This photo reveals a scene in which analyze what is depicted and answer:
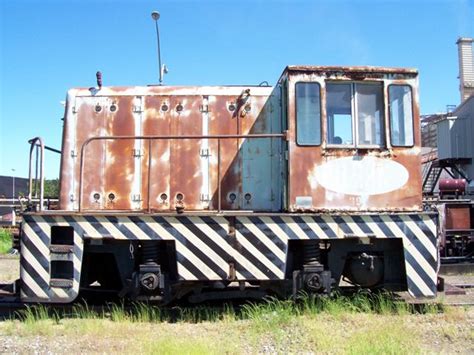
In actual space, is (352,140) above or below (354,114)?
below

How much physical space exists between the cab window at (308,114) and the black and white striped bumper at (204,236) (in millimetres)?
1130

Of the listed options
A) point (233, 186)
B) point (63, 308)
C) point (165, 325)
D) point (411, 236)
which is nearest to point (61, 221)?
point (63, 308)

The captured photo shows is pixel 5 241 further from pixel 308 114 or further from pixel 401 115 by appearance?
pixel 401 115

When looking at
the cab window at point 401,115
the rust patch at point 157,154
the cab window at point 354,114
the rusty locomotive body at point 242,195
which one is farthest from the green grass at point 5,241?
the cab window at point 401,115

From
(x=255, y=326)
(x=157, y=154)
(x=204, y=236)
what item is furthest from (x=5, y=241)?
(x=255, y=326)

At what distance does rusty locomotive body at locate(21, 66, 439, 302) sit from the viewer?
646cm

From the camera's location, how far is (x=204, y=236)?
646 cm

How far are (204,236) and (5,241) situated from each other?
14.9m

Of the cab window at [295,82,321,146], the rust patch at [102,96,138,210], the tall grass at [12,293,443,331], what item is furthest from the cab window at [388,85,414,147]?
the rust patch at [102,96,138,210]

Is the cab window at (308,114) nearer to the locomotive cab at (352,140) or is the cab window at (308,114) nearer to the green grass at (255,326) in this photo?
the locomotive cab at (352,140)

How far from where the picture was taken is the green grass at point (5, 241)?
1706cm

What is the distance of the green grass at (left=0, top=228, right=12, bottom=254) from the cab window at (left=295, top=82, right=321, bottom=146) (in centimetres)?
1372

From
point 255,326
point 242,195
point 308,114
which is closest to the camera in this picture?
point 255,326

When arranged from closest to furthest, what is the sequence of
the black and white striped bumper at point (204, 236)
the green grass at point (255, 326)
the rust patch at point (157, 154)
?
the green grass at point (255, 326)
the black and white striped bumper at point (204, 236)
the rust patch at point (157, 154)
